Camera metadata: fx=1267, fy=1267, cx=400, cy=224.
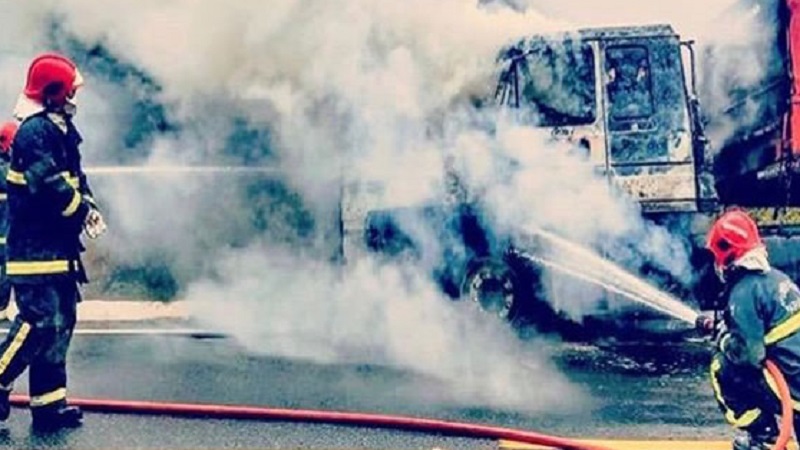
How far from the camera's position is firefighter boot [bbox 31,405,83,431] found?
6344 millimetres

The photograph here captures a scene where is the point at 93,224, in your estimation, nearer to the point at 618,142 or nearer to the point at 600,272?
the point at 600,272

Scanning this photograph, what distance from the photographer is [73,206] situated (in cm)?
618

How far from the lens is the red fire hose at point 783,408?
5082mm

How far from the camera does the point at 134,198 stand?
1334cm

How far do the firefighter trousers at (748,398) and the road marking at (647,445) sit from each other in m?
0.82

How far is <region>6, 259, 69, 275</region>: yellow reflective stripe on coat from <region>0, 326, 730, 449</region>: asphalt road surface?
81cm

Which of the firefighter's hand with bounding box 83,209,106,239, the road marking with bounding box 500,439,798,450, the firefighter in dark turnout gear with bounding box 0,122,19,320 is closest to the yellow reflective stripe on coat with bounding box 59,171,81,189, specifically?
the firefighter's hand with bounding box 83,209,106,239

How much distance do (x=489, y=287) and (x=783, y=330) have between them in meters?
4.79

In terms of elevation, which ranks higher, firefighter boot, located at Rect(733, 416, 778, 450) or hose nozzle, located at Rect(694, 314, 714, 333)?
hose nozzle, located at Rect(694, 314, 714, 333)

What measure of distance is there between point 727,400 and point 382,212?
16.1 feet

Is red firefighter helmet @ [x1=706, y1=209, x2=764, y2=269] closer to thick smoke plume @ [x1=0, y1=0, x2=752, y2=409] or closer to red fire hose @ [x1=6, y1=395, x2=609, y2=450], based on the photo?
red fire hose @ [x1=6, y1=395, x2=609, y2=450]

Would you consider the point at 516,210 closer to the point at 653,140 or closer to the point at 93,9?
the point at 653,140

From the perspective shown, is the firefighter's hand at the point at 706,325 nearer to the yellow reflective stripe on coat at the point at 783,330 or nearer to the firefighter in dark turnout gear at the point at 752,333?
the firefighter in dark turnout gear at the point at 752,333

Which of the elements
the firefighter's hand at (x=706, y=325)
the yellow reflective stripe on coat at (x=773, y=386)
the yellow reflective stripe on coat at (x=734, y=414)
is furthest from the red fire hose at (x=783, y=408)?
the firefighter's hand at (x=706, y=325)
